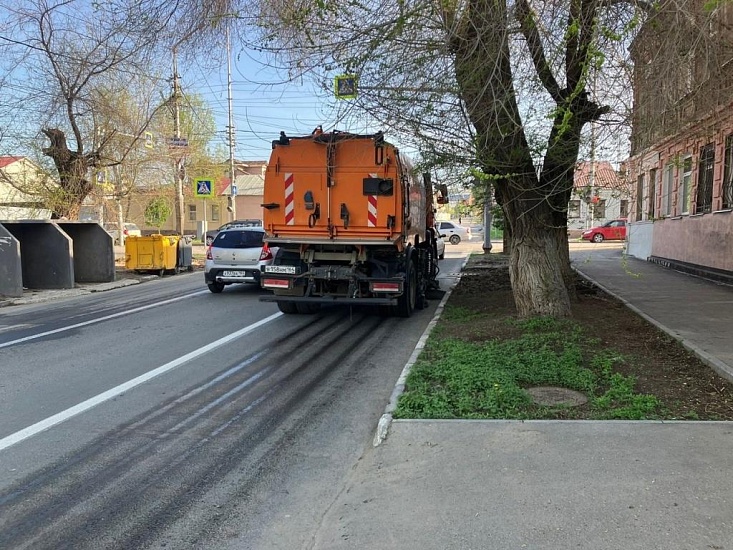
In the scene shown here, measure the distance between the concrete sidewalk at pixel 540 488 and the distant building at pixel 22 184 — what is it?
17945 millimetres

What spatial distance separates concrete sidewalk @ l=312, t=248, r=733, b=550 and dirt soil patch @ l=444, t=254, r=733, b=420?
0.69m

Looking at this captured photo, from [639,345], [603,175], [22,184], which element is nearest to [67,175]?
[22,184]

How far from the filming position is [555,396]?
5.35m

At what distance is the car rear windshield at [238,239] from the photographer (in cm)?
1354

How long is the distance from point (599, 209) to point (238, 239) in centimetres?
→ 805

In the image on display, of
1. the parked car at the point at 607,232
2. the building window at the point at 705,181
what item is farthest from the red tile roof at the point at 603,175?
the parked car at the point at 607,232

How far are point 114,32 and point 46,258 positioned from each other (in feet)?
32.3

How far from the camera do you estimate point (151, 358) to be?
293 inches

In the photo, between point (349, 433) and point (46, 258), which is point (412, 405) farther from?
point (46, 258)

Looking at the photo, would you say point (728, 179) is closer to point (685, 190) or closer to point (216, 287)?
point (685, 190)

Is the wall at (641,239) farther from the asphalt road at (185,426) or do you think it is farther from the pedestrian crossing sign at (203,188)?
the pedestrian crossing sign at (203,188)

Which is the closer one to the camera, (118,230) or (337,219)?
(337,219)

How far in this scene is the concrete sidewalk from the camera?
3.06m

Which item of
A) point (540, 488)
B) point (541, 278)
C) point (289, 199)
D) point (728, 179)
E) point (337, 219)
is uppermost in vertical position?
point (728, 179)
